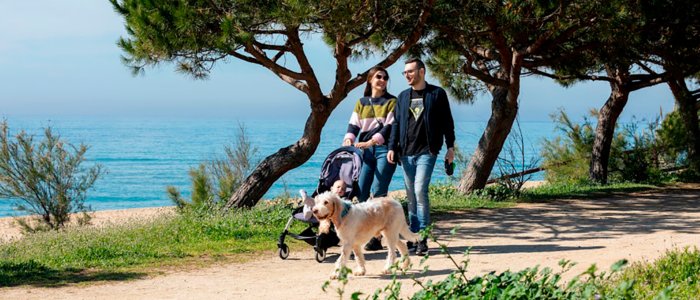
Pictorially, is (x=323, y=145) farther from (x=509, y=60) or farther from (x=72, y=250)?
(x=72, y=250)

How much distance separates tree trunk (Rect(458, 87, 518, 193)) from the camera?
41.8 ft

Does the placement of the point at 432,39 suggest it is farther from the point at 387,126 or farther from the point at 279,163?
the point at 387,126

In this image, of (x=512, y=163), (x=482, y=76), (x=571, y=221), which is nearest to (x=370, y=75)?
(x=571, y=221)

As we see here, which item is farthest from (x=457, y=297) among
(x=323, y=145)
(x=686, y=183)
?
(x=323, y=145)

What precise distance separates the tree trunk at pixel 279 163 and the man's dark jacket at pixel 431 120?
3.39 meters

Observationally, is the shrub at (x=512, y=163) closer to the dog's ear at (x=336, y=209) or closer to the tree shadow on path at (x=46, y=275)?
the dog's ear at (x=336, y=209)

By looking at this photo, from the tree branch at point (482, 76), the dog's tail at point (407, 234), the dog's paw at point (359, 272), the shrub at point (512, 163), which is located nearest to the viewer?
the dog's paw at point (359, 272)

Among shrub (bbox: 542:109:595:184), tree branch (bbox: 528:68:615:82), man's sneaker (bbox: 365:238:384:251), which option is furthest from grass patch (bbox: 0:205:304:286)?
shrub (bbox: 542:109:595:184)

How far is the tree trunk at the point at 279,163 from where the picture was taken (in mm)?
9953

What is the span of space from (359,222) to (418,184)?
3.90 feet

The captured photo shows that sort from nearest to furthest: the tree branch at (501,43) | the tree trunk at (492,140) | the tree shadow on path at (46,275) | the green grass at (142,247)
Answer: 1. the tree shadow on path at (46,275)
2. the green grass at (142,247)
3. the tree branch at (501,43)
4. the tree trunk at (492,140)

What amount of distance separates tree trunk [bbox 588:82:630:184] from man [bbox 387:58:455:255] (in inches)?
412

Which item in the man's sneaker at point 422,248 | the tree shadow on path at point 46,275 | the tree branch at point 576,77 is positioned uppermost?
the tree branch at point 576,77

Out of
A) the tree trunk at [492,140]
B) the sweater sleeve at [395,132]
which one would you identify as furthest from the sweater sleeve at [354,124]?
the tree trunk at [492,140]
